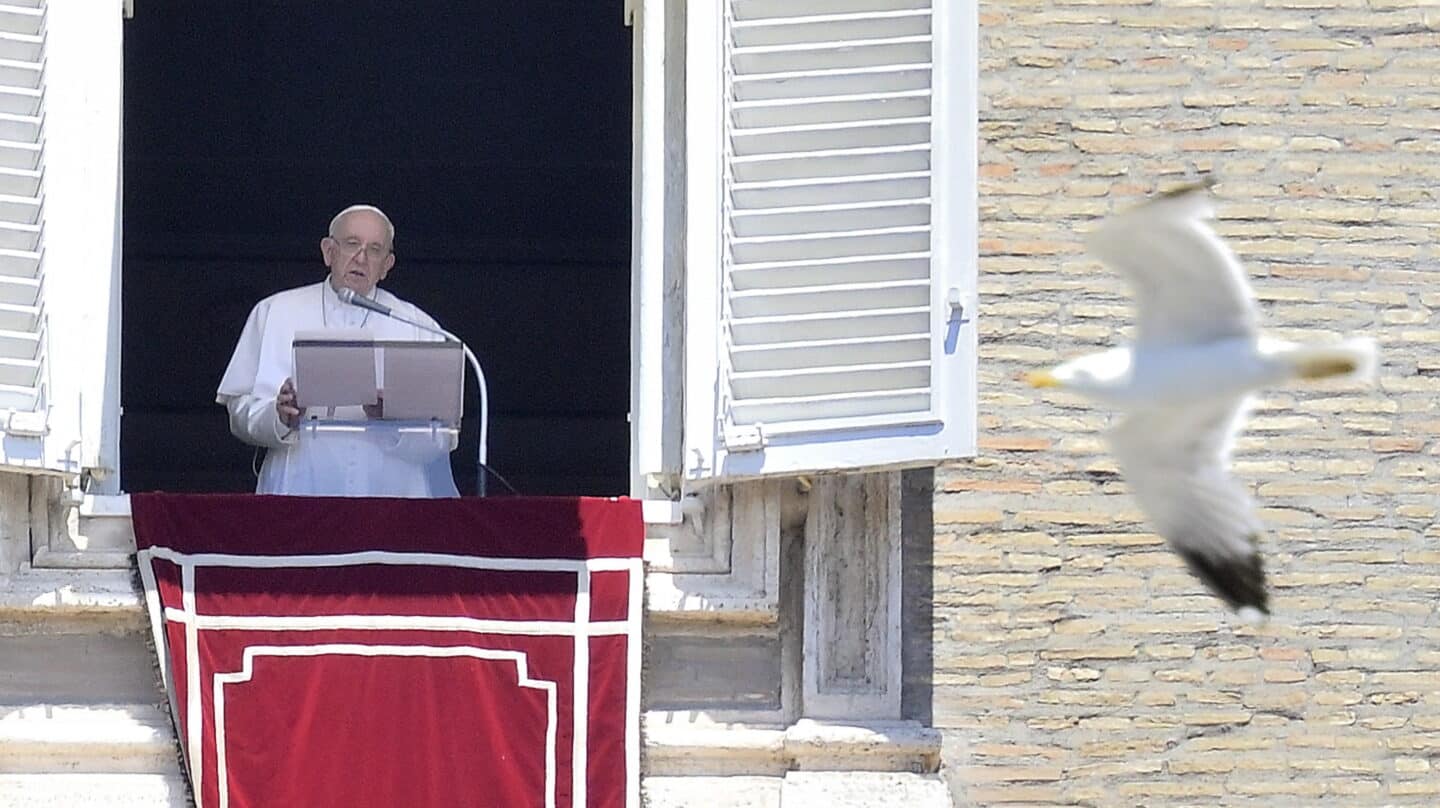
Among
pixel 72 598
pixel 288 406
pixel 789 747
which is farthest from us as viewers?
pixel 288 406

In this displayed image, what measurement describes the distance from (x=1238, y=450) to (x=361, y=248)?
2.16m

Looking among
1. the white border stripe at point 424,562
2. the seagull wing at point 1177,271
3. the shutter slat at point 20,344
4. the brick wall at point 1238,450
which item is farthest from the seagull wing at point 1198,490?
the shutter slat at point 20,344

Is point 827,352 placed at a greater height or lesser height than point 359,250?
lesser

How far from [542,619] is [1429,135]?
242 centimetres

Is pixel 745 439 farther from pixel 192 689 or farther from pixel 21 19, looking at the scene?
pixel 21 19

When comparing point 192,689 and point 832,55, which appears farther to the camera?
point 832,55

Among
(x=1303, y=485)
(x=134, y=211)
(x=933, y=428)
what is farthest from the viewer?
(x=134, y=211)

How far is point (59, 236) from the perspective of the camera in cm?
779

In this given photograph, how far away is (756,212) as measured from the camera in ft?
25.9

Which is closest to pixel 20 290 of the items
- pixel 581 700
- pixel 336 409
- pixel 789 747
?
pixel 336 409

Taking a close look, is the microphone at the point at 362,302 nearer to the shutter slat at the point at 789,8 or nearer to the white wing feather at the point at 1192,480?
the shutter slat at the point at 789,8

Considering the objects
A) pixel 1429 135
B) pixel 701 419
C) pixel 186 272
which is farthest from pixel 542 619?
pixel 186 272

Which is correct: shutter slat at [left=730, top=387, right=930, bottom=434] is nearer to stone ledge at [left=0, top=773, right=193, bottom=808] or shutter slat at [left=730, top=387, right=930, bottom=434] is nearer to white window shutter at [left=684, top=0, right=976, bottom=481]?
white window shutter at [left=684, top=0, right=976, bottom=481]

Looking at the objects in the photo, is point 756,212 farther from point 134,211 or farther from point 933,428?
point 134,211
